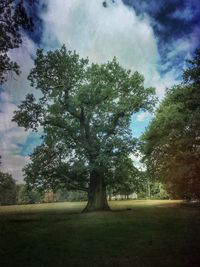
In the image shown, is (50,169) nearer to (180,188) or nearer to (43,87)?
(43,87)

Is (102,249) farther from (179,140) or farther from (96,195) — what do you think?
(96,195)

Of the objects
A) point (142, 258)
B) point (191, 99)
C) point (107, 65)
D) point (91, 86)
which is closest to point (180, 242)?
point (142, 258)

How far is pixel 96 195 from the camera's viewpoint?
40.8 meters

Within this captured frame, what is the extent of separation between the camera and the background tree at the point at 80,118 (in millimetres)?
40406

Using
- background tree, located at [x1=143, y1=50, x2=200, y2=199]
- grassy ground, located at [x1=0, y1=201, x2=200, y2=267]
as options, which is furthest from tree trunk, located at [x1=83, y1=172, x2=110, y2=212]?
grassy ground, located at [x1=0, y1=201, x2=200, y2=267]

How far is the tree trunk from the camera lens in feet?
133

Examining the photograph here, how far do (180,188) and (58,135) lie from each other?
15.4 metres

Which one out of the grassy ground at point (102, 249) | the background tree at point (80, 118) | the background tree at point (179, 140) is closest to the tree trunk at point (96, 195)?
the background tree at point (80, 118)

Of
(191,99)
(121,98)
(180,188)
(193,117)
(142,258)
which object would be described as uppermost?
(121,98)

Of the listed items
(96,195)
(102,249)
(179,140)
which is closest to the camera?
(102,249)

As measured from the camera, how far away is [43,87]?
134 ft

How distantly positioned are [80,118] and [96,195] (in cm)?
882

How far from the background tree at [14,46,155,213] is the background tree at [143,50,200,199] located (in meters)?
4.07

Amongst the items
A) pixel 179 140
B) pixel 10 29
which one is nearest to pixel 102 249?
pixel 10 29
